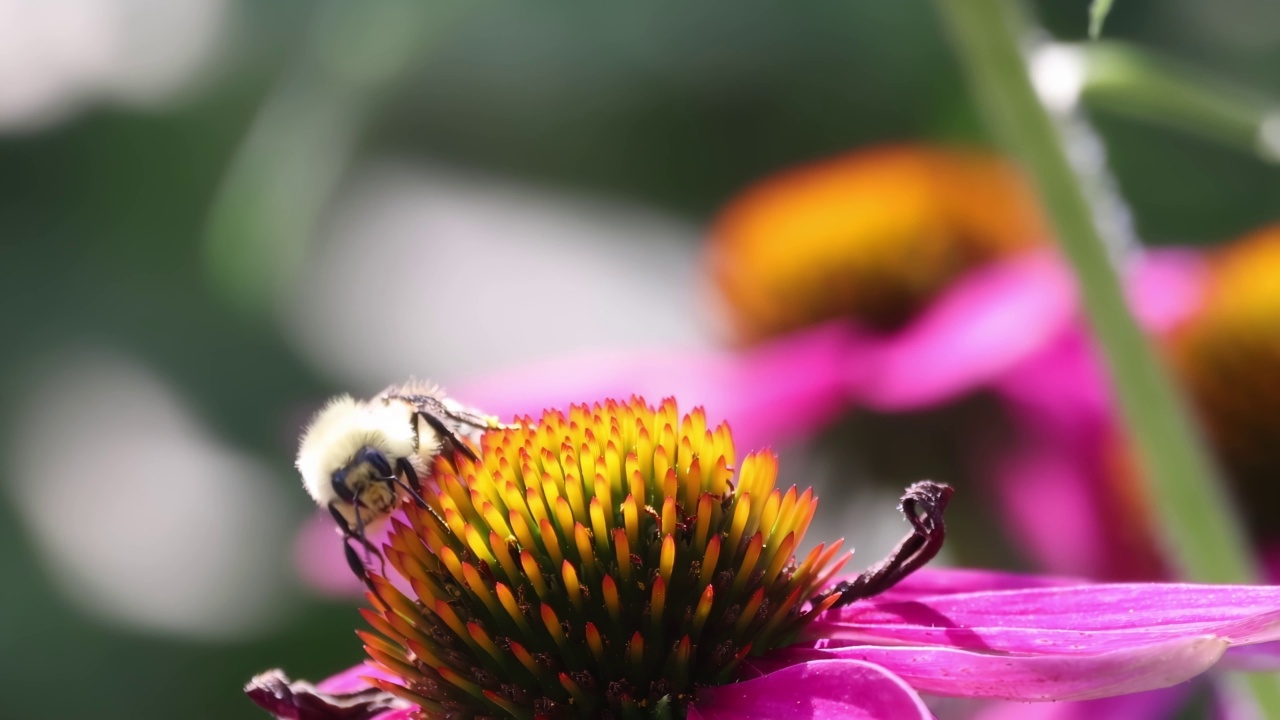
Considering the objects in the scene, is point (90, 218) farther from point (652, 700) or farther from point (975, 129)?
point (652, 700)

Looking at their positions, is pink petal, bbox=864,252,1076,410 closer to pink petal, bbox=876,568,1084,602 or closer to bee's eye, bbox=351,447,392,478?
pink petal, bbox=876,568,1084,602

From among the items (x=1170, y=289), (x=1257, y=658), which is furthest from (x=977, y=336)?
(x=1257, y=658)

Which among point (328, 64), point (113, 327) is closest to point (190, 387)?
point (113, 327)

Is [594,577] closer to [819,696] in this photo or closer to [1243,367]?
[819,696]

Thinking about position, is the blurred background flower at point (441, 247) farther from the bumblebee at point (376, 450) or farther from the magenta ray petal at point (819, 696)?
the magenta ray petal at point (819, 696)

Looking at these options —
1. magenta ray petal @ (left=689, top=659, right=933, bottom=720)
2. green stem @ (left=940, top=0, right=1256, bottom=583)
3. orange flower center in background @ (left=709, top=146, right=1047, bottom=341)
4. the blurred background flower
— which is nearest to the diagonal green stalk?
green stem @ (left=940, top=0, right=1256, bottom=583)

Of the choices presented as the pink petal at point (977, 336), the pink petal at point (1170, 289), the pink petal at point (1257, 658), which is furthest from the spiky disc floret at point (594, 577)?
the pink petal at point (1170, 289)

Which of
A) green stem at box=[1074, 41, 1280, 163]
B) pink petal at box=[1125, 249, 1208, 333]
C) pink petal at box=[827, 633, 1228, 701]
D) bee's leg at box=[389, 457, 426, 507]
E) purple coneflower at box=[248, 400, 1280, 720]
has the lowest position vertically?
pink petal at box=[827, 633, 1228, 701]
